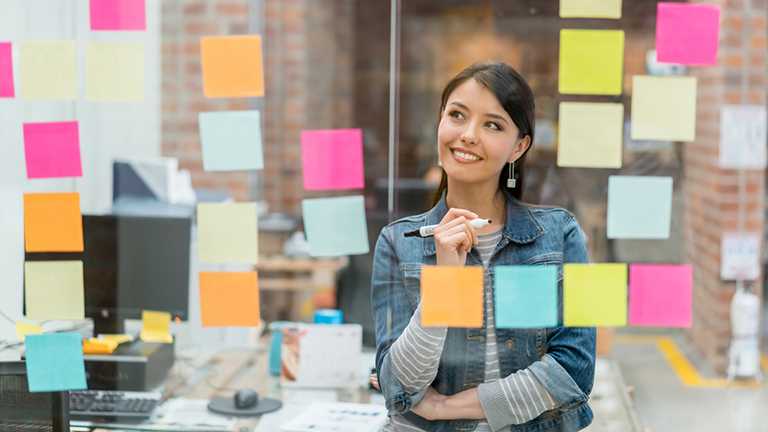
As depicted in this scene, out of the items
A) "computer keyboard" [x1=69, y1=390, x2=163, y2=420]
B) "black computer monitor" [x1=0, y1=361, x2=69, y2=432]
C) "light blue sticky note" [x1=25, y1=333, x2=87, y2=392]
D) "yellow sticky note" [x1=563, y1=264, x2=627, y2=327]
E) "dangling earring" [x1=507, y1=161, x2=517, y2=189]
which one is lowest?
"computer keyboard" [x1=69, y1=390, x2=163, y2=420]

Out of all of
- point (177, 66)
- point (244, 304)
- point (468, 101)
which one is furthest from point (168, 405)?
point (177, 66)

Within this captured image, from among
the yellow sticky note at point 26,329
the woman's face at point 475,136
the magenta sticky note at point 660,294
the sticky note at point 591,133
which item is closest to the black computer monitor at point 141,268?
the yellow sticky note at point 26,329

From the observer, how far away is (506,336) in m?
1.22

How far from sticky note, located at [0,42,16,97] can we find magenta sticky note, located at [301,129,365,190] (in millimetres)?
677

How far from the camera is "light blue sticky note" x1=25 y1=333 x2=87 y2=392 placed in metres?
1.41

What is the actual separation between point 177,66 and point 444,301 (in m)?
2.75

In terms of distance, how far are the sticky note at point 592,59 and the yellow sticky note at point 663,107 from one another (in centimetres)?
5

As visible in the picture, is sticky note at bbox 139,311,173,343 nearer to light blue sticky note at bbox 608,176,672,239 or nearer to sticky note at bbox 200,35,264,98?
sticky note at bbox 200,35,264,98

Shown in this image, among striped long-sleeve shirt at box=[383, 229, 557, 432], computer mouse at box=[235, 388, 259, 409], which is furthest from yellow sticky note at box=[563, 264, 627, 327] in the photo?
computer mouse at box=[235, 388, 259, 409]

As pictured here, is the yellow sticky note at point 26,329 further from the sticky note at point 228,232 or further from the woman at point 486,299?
the woman at point 486,299

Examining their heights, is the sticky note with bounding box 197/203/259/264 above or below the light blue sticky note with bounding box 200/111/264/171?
below

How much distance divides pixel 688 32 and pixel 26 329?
1673 mm

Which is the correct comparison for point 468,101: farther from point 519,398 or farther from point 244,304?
point 244,304

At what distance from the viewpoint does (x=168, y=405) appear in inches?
69.7
